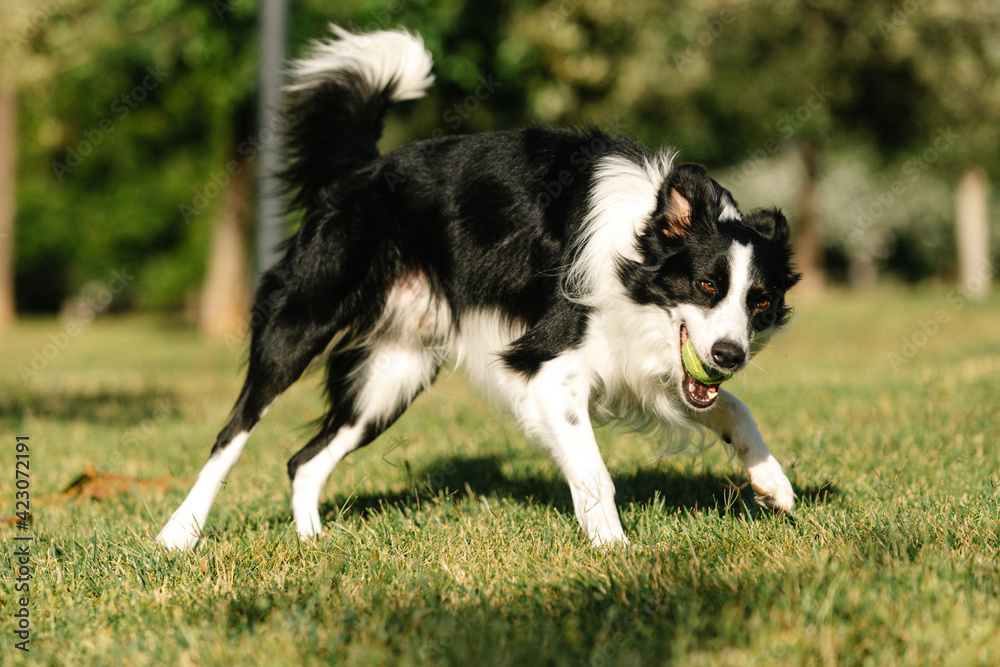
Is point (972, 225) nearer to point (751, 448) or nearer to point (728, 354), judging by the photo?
point (751, 448)

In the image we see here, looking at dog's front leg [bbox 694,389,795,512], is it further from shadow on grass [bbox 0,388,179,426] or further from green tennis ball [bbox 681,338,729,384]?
shadow on grass [bbox 0,388,179,426]

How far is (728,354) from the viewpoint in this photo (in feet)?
10.7

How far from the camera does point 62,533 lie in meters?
3.81

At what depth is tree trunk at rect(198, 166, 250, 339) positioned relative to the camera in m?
16.2

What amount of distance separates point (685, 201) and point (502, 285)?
2.83 ft

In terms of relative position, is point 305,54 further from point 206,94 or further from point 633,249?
point 206,94

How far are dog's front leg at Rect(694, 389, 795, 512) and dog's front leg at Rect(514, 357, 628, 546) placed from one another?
0.51 m

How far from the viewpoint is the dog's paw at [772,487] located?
3559mm

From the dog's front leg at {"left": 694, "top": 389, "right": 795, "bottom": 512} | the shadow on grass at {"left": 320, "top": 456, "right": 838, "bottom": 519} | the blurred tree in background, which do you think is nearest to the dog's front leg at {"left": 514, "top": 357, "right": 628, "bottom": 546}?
the shadow on grass at {"left": 320, "top": 456, "right": 838, "bottom": 519}

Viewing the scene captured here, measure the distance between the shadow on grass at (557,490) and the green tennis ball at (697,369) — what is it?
1.74 ft

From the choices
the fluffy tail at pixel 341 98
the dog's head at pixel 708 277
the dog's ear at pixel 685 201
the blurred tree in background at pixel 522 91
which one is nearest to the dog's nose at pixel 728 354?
the dog's head at pixel 708 277

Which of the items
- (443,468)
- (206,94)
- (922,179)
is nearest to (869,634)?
(443,468)

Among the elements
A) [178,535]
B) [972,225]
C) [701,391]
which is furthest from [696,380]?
[972,225]

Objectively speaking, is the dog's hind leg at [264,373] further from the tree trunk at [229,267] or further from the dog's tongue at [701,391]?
the tree trunk at [229,267]
